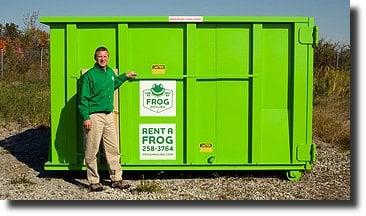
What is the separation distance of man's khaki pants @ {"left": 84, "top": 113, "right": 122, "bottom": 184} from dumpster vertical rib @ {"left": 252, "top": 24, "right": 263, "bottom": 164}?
188cm

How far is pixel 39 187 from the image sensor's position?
6.97m

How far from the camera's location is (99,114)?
6637mm

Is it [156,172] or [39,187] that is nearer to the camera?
[39,187]

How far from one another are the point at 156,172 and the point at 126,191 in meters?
0.89

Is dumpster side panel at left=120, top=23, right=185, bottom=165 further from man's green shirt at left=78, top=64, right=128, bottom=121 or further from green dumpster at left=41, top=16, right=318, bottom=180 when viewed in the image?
man's green shirt at left=78, top=64, right=128, bottom=121

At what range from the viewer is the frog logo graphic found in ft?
22.8

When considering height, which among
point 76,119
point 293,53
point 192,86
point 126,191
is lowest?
point 126,191

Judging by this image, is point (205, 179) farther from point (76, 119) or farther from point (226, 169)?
point (76, 119)

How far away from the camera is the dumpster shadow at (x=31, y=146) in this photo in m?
8.69

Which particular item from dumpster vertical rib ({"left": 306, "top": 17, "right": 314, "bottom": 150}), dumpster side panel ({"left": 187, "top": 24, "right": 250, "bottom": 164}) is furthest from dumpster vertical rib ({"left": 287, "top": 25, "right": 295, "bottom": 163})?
dumpster side panel ({"left": 187, "top": 24, "right": 250, "bottom": 164})

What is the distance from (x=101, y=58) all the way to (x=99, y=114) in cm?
72

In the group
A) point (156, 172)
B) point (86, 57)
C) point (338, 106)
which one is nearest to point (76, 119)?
point (86, 57)

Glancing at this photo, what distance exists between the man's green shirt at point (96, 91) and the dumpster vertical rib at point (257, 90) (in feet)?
6.26

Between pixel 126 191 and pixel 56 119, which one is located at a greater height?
pixel 56 119
